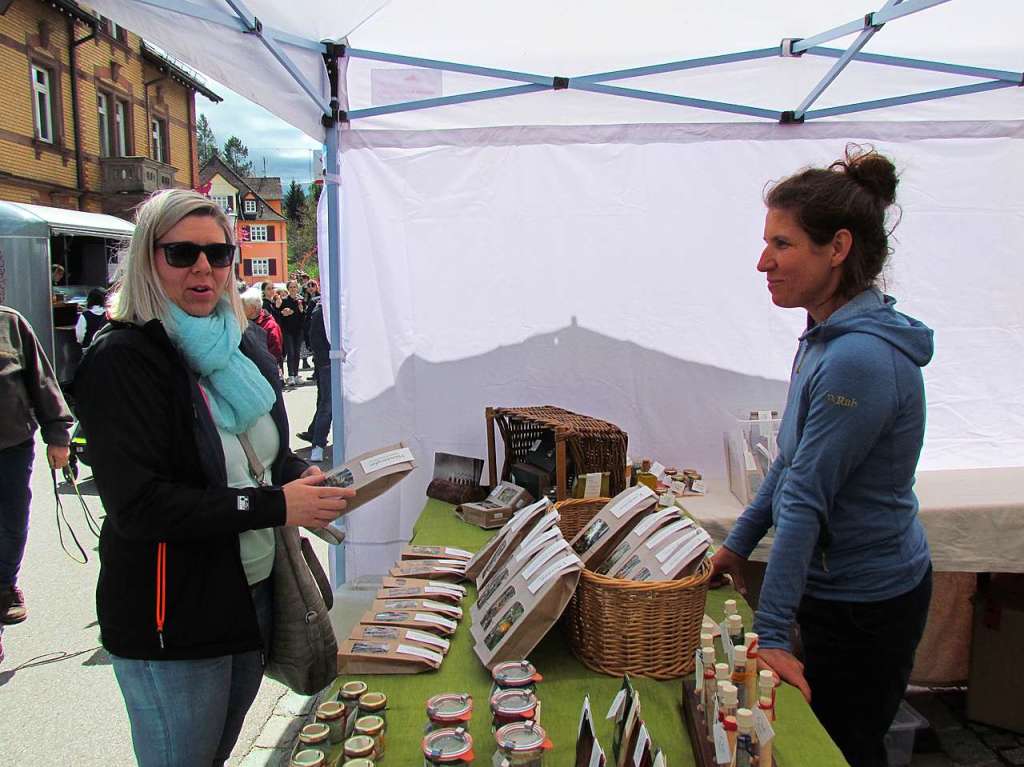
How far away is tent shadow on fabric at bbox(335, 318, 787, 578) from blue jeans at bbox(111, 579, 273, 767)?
6.28 ft

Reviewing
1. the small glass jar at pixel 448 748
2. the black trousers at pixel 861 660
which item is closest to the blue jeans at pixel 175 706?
the small glass jar at pixel 448 748

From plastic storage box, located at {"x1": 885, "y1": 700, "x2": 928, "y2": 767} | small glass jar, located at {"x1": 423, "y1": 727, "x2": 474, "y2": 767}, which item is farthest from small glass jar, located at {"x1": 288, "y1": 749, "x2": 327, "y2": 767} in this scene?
plastic storage box, located at {"x1": 885, "y1": 700, "x2": 928, "y2": 767}

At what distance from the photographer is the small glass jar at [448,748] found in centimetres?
104

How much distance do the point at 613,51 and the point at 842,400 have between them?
87.8 inches

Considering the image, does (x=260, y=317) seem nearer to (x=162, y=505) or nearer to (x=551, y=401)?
(x=551, y=401)

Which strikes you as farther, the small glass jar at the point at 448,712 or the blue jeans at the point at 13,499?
the blue jeans at the point at 13,499

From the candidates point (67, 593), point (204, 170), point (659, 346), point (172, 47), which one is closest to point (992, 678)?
point (659, 346)

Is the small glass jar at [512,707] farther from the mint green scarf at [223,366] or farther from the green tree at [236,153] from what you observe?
the green tree at [236,153]

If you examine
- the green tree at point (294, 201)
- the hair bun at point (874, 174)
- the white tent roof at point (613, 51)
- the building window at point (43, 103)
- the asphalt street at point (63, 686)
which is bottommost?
the asphalt street at point (63, 686)

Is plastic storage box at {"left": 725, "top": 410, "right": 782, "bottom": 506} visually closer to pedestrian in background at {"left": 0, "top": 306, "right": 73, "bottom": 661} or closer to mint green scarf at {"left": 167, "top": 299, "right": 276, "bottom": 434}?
mint green scarf at {"left": 167, "top": 299, "right": 276, "bottom": 434}

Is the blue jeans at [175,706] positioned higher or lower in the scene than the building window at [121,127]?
lower

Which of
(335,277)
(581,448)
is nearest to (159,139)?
(335,277)

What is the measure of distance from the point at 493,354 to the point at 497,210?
0.64 metres

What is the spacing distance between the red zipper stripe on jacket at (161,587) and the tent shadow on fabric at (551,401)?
6.54 ft
